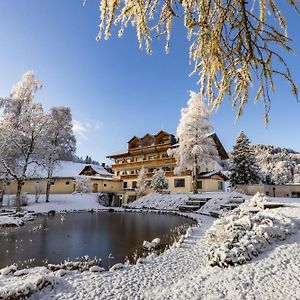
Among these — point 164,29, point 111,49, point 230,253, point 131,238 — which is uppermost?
point 111,49

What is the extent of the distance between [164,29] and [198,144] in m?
27.3

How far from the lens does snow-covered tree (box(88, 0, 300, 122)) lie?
8.43 feet

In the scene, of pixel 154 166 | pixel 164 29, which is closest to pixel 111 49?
pixel 164 29

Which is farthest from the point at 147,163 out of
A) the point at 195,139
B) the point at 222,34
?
the point at 222,34

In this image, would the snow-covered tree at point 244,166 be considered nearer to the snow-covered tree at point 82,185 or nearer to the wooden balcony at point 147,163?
the wooden balcony at point 147,163

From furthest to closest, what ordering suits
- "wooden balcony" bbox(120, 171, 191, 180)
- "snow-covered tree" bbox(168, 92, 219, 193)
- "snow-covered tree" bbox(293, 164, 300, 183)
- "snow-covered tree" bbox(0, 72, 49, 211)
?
Result: "snow-covered tree" bbox(293, 164, 300, 183)
"wooden balcony" bbox(120, 171, 191, 180)
"snow-covered tree" bbox(168, 92, 219, 193)
"snow-covered tree" bbox(0, 72, 49, 211)

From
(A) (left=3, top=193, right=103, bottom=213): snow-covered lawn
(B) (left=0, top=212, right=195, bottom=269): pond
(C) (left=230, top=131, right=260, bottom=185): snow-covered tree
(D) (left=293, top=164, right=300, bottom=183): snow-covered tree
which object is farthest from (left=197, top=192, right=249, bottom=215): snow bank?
(D) (left=293, top=164, right=300, bottom=183): snow-covered tree

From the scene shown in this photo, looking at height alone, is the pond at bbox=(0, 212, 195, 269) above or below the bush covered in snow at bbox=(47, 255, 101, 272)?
below

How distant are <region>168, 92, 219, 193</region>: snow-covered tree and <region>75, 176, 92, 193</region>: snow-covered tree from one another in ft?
42.1

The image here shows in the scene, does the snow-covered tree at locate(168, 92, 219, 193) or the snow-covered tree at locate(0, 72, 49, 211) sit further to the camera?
the snow-covered tree at locate(168, 92, 219, 193)

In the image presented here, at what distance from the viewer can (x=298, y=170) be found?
2953 inches

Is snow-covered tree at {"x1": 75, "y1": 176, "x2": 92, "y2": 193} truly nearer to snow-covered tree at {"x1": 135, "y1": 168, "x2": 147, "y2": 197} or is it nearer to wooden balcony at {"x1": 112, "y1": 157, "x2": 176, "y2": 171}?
snow-covered tree at {"x1": 135, "y1": 168, "x2": 147, "y2": 197}

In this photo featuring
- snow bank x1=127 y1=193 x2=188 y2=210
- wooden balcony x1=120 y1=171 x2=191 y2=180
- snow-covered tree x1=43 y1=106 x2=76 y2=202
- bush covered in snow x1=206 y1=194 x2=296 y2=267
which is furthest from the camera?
wooden balcony x1=120 y1=171 x2=191 y2=180

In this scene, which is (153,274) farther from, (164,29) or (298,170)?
(298,170)
